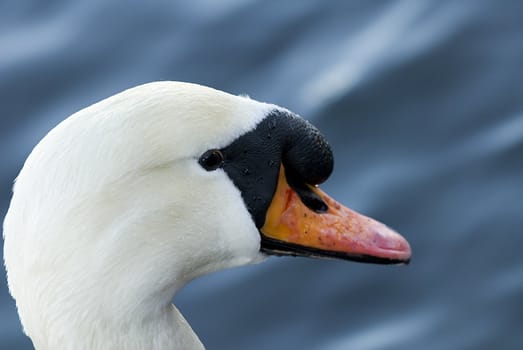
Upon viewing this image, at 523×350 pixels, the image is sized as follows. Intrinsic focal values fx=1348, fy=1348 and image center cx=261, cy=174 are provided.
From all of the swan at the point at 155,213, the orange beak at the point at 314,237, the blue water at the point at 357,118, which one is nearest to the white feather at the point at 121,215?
the swan at the point at 155,213

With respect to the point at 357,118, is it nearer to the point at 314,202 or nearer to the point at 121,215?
the point at 314,202

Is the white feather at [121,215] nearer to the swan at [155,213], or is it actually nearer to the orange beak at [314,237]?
the swan at [155,213]

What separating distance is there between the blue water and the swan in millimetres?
2256

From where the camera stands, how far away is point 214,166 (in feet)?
12.6

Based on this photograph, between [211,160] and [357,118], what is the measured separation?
11.3ft

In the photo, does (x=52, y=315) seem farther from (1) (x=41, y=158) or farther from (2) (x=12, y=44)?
(2) (x=12, y=44)

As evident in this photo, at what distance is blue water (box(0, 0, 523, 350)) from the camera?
6.40m

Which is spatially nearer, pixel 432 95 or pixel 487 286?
pixel 487 286

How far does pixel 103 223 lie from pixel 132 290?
232 millimetres

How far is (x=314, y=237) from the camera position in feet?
13.5

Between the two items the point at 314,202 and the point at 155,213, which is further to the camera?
the point at 314,202

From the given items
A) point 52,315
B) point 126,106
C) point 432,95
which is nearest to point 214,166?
point 126,106

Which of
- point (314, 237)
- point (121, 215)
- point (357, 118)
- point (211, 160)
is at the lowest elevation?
point (314, 237)

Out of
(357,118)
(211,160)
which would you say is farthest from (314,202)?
(357,118)
